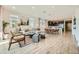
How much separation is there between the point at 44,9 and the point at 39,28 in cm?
51

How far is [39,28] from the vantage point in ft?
11.8

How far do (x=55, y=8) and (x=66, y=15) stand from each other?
1.08ft

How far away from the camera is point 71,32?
11.6 ft

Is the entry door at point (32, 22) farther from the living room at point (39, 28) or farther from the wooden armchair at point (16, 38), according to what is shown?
the wooden armchair at point (16, 38)

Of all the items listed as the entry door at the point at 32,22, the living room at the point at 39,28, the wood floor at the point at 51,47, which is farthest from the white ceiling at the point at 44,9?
the wood floor at the point at 51,47

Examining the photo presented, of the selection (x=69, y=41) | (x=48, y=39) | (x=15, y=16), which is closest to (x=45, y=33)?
(x=48, y=39)

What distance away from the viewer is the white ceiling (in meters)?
3.49

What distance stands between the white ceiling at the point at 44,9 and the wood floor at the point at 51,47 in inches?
22.2

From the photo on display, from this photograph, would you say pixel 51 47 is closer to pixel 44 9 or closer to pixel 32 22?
pixel 32 22

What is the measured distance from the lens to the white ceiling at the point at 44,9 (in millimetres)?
3485

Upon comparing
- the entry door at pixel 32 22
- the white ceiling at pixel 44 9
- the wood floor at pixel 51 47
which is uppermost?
the white ceiling at pixel 44 9
